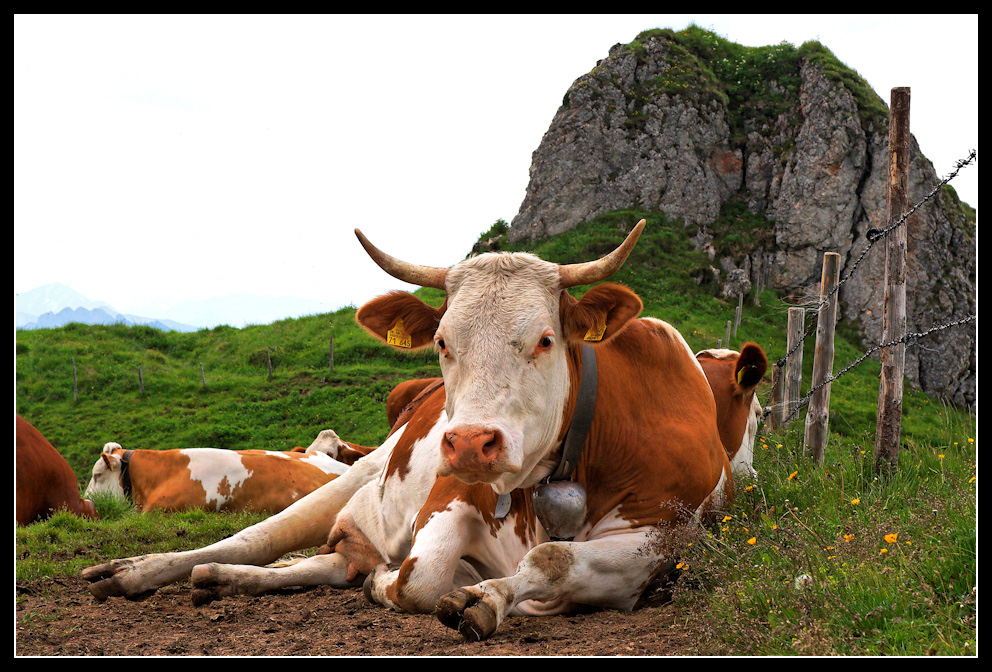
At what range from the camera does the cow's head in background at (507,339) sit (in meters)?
2.97

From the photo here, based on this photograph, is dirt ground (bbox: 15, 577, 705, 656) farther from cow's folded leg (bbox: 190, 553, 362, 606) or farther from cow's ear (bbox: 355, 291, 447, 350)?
cow's ear (bbox: 355, 291, 447, 350)

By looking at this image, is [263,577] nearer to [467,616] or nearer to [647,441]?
[467,616]

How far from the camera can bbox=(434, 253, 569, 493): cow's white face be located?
2936 mm

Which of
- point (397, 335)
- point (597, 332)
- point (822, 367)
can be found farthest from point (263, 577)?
point (822, 367)

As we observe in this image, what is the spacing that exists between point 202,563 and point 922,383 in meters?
25.9

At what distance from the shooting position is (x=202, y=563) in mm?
4734

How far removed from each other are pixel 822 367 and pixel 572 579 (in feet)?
12.2

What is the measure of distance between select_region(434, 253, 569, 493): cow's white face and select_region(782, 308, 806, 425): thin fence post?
14.5 ft

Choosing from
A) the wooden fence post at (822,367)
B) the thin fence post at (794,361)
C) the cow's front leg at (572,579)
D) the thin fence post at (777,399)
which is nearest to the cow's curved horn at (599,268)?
the cow's front leg at (572,579)

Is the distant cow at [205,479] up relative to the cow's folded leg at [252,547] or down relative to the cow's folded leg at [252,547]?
down

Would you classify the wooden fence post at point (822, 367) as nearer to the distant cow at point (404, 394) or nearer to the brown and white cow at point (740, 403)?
the brown and white cow at point (740, 403)

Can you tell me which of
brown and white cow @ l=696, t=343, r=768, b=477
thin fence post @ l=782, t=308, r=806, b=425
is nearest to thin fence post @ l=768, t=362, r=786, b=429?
thin fence post @ l=782, t=308, r=806, b=425

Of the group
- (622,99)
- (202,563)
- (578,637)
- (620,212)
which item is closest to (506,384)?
(578,637)

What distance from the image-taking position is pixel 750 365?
515 cm
